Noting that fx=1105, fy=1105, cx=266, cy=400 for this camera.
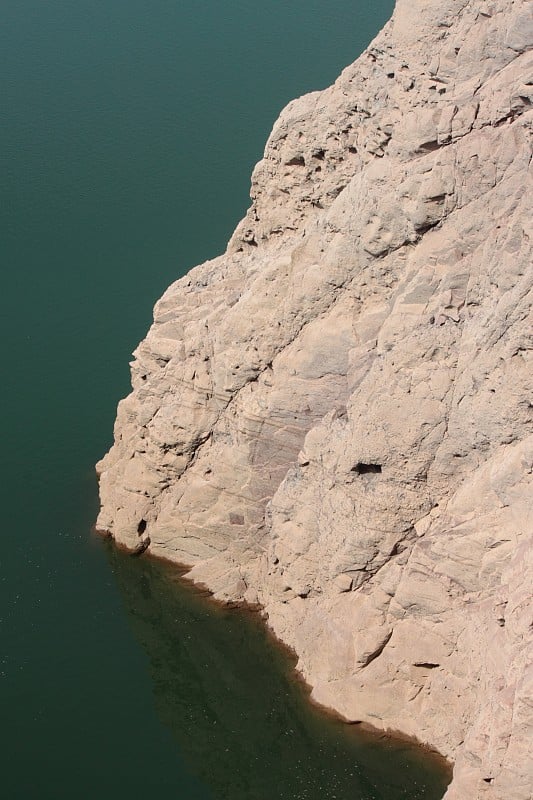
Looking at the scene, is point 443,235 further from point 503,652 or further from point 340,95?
point 503,652

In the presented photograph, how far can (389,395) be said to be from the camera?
27.7 meters

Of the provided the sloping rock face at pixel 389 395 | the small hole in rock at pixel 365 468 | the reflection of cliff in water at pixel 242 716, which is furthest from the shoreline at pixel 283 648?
the small hole in rock at pixel 365 468

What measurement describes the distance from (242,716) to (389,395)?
10.5 metres

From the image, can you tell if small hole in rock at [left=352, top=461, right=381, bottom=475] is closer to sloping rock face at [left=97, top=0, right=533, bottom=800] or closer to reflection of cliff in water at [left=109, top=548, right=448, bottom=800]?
sloping rock face at [left=97, top=0, right=533, bottom=800]

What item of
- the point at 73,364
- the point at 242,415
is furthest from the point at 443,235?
the point at 73,364

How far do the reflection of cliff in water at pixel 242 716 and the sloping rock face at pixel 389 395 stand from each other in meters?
0.76

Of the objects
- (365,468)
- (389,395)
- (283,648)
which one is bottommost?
(283,648)

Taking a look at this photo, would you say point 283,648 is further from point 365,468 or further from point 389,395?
point 389,395

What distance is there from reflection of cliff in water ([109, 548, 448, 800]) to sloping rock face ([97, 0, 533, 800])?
0.76 meters

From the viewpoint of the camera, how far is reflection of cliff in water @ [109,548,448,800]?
28.5 m

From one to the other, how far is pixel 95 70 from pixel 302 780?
4814 centimetres

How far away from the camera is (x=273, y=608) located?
32.7 m

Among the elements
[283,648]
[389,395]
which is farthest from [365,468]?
[283,648]

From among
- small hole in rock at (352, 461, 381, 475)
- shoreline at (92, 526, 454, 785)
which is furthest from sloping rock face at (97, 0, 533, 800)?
shoreline at (92, 526, 454, 785)
